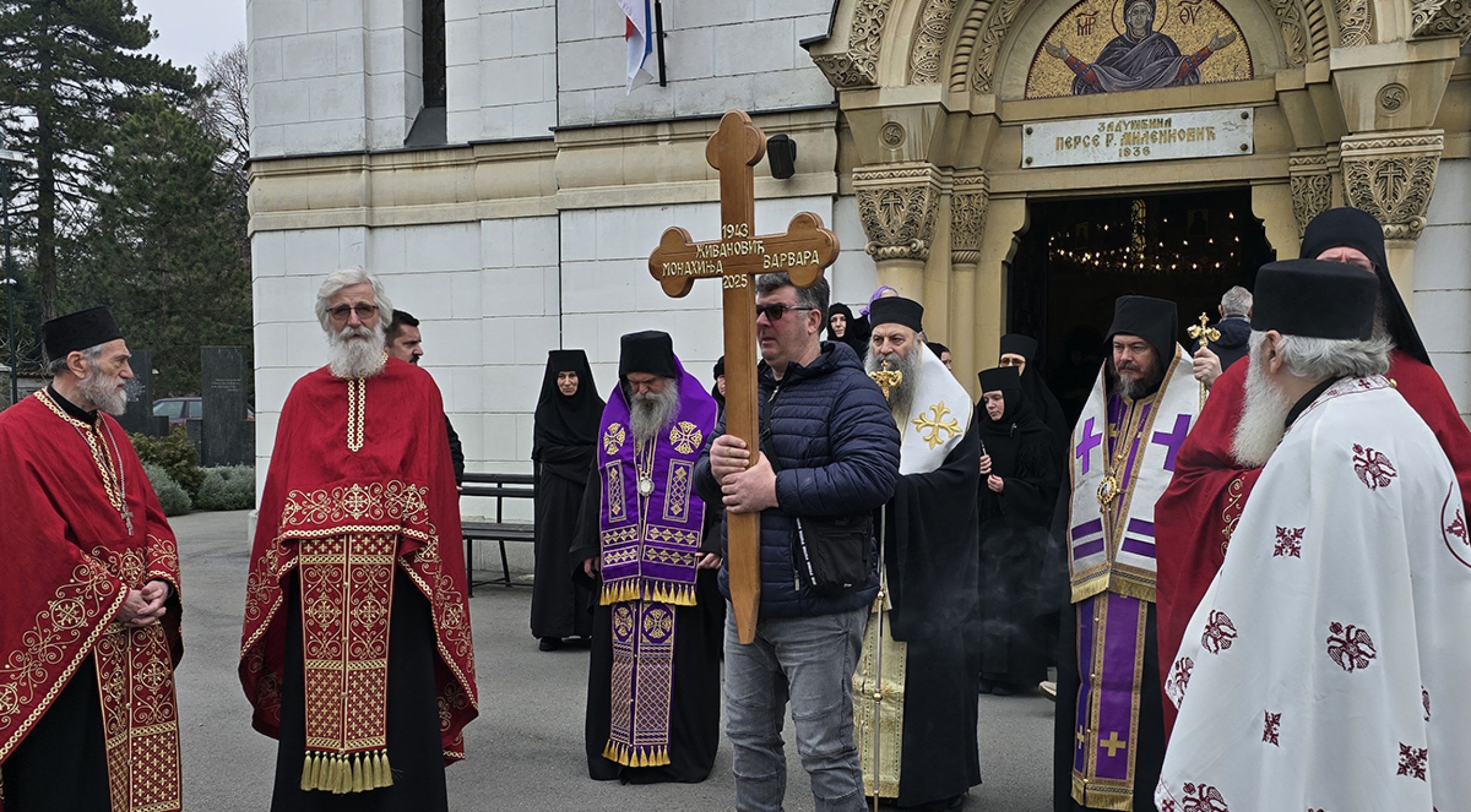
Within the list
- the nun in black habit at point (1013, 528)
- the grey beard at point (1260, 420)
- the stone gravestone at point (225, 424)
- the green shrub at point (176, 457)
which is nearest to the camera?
the grey beard at point (1260, 420)

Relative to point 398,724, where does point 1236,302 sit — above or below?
above

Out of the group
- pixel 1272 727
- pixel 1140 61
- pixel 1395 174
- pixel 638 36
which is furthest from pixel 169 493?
pixel 1272 727

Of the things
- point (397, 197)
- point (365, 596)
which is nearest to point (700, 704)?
point (365, 596)

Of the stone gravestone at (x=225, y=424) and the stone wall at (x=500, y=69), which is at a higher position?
the stone wall at (x=500, y=69)

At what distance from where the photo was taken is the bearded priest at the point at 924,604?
468 cm

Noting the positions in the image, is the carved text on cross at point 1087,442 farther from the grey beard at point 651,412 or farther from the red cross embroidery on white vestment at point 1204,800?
the grey beard at point 651,412

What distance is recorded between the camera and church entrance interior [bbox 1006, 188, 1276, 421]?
43.0 feet

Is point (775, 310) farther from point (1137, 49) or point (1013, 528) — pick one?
point (1137, 49)

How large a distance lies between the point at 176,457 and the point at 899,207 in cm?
1338

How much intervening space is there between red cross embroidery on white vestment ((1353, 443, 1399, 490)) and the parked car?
2619cm

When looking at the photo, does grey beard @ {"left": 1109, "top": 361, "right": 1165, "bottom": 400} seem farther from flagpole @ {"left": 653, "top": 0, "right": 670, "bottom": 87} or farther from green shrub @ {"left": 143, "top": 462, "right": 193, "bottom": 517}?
green shrub @ {"left": 143, "top": 462, "right": 193, "bottom": 517}

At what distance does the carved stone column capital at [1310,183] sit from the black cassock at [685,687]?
5362 mm

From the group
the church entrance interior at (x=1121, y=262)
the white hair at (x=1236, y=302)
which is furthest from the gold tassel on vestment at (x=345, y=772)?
the church entrance interior at (x=1121, y=262)

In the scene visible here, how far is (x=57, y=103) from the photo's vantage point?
30.7 metres
